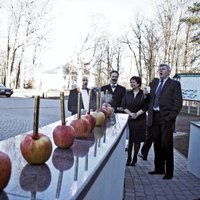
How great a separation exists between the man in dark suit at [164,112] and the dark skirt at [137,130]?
20.2 inches

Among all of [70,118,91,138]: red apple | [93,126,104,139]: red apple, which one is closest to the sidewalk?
[93,126,104,139]: red apple

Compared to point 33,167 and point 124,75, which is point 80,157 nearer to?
point 33,167

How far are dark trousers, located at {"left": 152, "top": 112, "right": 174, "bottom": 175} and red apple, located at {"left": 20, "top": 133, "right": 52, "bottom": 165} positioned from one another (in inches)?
187

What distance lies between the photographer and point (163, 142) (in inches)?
248

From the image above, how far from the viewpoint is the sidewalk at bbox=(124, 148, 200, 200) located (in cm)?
535

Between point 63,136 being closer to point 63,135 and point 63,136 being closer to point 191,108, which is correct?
point 63,135

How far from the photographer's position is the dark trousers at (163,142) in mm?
6219

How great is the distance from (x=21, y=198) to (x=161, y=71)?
17.3ft

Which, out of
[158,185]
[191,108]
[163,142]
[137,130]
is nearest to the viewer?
[158,185]

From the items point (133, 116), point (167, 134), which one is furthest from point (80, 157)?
point (133, 116)

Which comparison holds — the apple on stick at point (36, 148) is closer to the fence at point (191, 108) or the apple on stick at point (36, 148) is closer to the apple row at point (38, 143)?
the apple row at point (38, 143)

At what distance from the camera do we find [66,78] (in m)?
78.6

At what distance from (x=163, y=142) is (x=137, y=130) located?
0.87m

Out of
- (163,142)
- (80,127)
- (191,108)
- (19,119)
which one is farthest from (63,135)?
(191,108)
